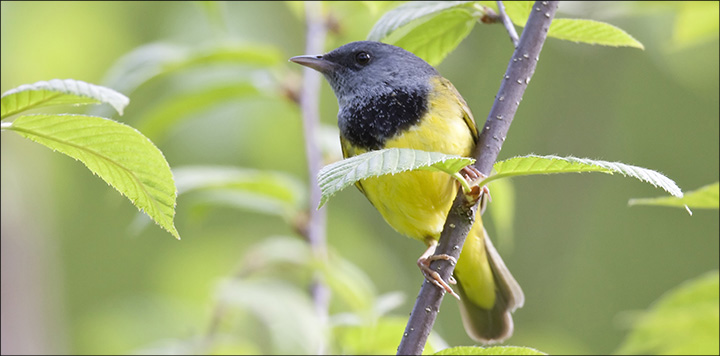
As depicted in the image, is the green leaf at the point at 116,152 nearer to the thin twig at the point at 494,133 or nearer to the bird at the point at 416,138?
the thin twig at the point at 494,133

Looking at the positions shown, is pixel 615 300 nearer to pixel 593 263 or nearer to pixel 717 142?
pixel 593 263

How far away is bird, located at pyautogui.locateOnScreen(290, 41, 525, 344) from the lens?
109 inches

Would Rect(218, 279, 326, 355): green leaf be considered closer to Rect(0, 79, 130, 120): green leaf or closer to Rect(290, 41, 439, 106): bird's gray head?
Rect(290, 41, 439, 106): bird's gray head

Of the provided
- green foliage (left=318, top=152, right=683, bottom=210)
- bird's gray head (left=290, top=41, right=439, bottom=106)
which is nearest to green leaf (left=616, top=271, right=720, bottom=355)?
green foliage (left=318, top=152, right=683, bottom=210)

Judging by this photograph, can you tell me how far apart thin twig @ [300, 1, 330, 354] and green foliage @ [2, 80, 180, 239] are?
157 centimetres

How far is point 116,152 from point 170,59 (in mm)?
1657

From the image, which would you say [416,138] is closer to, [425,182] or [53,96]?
[425,182]

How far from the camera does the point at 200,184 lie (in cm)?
324

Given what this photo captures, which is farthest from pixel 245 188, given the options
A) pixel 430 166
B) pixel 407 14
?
pixel 430 166

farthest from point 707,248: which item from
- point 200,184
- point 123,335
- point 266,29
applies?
point 200,184

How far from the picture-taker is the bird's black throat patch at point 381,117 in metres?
2.78

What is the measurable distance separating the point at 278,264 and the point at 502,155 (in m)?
4.76

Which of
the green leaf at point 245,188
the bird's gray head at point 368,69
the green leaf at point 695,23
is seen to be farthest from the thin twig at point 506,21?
the green leaf at point 245,188

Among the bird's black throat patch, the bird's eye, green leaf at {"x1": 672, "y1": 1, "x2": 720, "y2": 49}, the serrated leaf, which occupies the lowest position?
the bird's black throat patch
